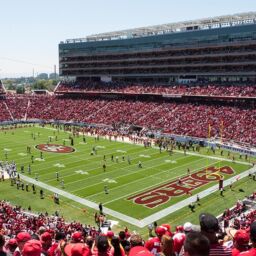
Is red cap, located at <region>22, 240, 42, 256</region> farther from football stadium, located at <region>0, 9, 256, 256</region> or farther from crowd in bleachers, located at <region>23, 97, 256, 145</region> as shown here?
crowd in bleachers, located at <region>23, 97, 256, 145</region>

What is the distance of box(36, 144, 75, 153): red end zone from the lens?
43.1 m

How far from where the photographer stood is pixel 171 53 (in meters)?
68.7

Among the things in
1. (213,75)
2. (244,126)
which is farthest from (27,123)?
(244,126)

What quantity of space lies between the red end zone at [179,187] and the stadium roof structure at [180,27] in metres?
32.9

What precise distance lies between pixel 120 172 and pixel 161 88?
34.5 m

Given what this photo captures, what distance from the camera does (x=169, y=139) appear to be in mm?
48000

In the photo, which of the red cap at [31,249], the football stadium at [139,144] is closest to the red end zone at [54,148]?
the football stadium at [139,144]

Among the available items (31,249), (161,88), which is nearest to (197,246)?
(31,249)

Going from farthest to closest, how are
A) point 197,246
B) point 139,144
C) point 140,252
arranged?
1. point 139,144
2. point 140,252
3. point 197,246

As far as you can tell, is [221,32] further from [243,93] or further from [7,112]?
[7,112]

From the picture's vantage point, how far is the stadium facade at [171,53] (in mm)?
60031

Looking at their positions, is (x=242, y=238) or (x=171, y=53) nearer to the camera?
(x=242, y=238)

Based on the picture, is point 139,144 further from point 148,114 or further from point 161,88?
point 161,88

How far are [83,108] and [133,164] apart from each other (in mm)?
33599
